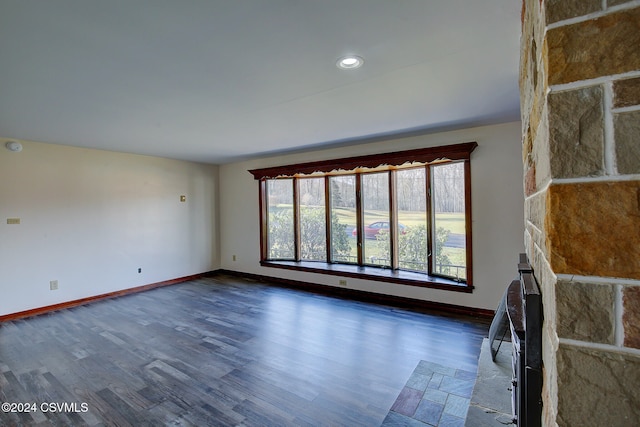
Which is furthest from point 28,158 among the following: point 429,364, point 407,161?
point 429,364

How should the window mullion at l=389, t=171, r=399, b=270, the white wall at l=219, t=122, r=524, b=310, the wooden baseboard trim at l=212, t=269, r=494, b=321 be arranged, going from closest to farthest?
the white wall at l=219, t=122, r=524, b=310, the wooden baseboard trim at l=212, t=269, r=494, b=321, the window mullion at l=389, t=171, r=399, b=270

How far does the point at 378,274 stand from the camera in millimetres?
4344

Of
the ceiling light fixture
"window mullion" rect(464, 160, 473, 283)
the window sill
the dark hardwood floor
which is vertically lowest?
the dark hardwood floor

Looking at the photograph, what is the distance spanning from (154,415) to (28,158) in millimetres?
4041

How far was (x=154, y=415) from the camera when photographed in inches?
79.5

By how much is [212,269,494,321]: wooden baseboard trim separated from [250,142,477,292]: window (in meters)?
0.26

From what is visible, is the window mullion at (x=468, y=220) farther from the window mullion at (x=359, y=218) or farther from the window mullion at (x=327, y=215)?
the window mullion at (x=327, y=215)

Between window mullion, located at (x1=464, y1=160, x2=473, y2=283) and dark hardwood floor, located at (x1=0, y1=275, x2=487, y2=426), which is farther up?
window mullion, located at (x1=464, y1=160, x2=473, y2=283)

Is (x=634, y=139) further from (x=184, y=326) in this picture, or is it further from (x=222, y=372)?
(x=184, y=326)

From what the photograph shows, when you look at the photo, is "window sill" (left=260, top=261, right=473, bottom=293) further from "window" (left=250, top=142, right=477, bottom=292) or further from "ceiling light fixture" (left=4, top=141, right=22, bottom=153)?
"ceiling light fixture" (left=4, top=141, right=22, bottom=153)

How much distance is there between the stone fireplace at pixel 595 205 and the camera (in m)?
0.51

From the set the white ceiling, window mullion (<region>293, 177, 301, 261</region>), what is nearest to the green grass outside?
window mullion (<region>293, 177, 301, 261</region>)

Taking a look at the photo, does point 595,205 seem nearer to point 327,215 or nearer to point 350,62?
point 350,62

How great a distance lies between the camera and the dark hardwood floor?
2.06m
